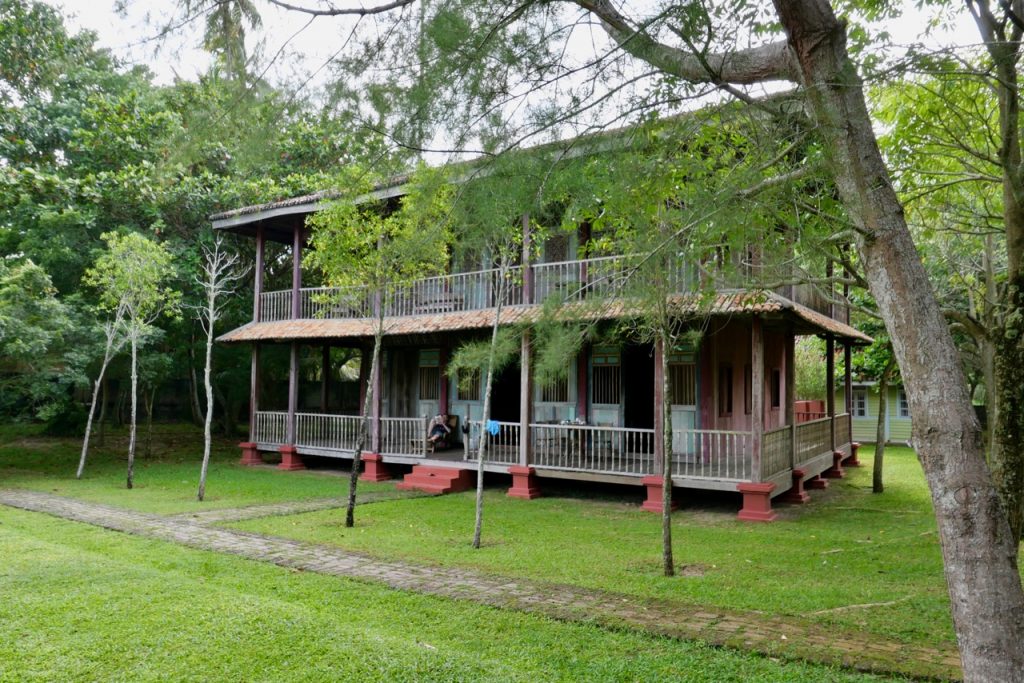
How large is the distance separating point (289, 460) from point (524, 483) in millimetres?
6548

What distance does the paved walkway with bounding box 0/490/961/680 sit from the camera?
4.88 m

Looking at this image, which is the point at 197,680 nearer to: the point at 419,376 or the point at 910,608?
the point at 910,608

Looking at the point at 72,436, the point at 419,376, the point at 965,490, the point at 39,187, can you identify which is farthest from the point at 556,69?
the point at 72,436

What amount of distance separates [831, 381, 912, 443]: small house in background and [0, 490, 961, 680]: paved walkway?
21998 millimetres

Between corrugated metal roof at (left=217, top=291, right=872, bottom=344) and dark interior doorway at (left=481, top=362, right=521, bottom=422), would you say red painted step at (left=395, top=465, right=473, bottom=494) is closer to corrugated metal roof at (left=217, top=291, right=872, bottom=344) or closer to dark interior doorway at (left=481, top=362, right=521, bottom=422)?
dark interior doorway at (left=481, top=362, right=521, bottom=422)

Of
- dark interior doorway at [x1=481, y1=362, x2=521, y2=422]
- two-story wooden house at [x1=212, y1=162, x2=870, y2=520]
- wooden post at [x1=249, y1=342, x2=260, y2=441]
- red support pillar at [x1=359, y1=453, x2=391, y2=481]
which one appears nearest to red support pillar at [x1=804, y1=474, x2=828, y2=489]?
two-story wooden house at [x1=212, y1=162, x2=870, y2=520]

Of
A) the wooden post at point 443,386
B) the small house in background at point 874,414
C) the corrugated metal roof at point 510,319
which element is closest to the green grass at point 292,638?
the corrugated metal roof at point 510,319

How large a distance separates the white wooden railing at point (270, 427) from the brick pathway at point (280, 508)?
16.4 ft

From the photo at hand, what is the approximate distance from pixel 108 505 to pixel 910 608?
11.1 metres

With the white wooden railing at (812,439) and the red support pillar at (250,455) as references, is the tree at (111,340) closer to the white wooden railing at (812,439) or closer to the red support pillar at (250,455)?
the red support pillar at (250,455)

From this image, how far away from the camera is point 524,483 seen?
41.8 feet

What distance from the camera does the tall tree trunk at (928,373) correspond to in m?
3.07

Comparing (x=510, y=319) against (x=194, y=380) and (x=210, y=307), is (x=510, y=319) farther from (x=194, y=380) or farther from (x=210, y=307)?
(x=194, y=380)

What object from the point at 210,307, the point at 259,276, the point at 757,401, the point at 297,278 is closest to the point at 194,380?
the point at 259,276
